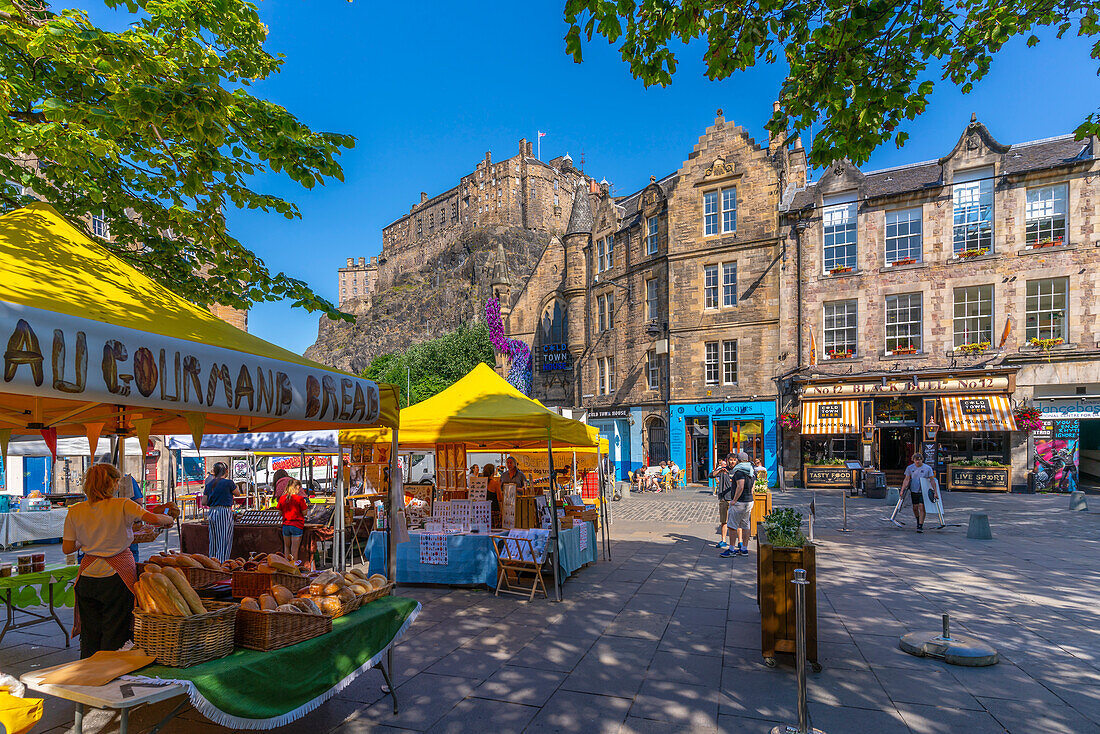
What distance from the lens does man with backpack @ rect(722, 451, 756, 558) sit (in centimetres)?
1112

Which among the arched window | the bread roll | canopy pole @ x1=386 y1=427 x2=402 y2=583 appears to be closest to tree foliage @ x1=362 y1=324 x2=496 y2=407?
the arched window

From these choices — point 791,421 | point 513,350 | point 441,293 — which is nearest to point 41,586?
point 791,421

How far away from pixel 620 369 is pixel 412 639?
27.1 m

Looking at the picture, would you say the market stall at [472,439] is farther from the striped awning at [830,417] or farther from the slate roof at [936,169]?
the slate roof at [936,169]

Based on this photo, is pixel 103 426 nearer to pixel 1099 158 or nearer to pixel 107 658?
pixel 107 658

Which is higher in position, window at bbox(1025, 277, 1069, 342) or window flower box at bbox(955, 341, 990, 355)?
window at bbox(1025, 277, 1069, 342)

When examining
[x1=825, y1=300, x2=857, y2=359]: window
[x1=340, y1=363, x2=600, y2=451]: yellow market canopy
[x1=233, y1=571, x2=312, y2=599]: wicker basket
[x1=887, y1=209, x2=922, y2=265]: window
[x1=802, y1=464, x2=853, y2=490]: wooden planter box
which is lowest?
[x1=802, y1=464, x2=853, y2=490]: wooden planter box

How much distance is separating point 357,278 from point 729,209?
106 m

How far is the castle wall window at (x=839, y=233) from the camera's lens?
26.1m

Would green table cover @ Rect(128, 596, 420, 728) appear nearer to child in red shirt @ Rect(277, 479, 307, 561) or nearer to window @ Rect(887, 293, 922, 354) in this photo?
child in red shirt @ Rect(277, 479, 307, 561)

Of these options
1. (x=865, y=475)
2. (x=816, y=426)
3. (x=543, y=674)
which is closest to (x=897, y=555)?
(x=543, y=674)

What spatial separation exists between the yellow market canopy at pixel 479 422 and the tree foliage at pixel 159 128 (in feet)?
7.12

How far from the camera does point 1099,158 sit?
2242 centimetres

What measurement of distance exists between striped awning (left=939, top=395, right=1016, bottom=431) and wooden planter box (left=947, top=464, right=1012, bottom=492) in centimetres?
157
